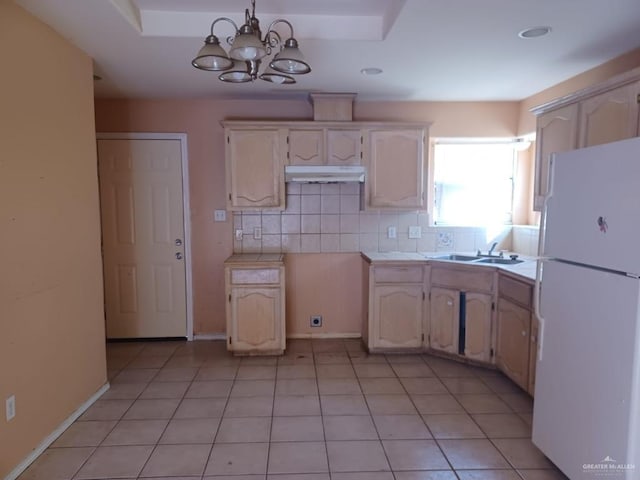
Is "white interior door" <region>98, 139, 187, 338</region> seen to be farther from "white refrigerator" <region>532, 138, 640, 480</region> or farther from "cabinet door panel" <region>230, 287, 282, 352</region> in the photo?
"white refrigerator" <region>532, 138, 640, 480</region>

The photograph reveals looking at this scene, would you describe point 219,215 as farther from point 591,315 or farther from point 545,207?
point 591,315

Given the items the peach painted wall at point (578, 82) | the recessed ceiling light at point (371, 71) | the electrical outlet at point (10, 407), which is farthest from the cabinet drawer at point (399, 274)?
the electrical outlet at point (10, 407)

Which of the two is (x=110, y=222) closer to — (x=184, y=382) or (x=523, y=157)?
(x=184, y=382)

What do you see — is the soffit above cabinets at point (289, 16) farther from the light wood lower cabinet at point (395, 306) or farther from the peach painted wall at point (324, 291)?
the peach painted wall at point (324, 291)

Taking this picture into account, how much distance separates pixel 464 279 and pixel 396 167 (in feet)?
3.76

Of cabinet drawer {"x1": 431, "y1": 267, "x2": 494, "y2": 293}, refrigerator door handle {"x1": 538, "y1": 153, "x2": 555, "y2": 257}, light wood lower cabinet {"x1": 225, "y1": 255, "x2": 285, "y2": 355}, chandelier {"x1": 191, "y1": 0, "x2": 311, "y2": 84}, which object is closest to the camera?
chandelier {"x1": 191, "y1": 0, "x2": 311, "y2": 84}

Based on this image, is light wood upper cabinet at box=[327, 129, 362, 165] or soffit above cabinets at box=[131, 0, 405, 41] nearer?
soffit above cabinets at box=[131, 0, 405, 41]

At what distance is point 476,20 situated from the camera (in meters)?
2.12

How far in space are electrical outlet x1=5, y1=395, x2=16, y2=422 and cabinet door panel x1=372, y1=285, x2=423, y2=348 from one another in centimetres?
252

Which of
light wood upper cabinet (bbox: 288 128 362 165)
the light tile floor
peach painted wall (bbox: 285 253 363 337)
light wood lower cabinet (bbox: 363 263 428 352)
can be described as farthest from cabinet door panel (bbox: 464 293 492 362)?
light wood upper cabinet (bbox: 288 128 362 165)

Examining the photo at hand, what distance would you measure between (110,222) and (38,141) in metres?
1.77

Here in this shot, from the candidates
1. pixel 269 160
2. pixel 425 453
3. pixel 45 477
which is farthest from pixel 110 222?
pixel 425 453

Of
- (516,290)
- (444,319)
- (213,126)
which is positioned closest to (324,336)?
(444,319)

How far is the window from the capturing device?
3959 millimetres
